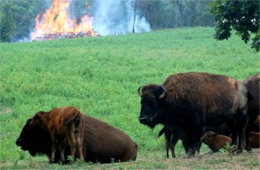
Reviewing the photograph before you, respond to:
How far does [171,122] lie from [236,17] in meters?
2.61

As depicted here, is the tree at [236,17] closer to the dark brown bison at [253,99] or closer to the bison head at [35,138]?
the dark brown bison at [253,99]

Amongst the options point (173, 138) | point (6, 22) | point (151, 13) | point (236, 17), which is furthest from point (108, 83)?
point (151, 13)

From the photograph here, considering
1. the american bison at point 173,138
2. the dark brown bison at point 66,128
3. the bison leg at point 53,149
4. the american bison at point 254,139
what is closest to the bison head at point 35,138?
the dark brown bison at point 66,128

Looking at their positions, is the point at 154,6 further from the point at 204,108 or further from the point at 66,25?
the point at 204,108

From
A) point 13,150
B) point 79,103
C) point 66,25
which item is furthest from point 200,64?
point 66,25

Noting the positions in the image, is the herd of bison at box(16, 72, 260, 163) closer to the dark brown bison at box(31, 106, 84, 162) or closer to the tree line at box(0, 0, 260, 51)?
the dark brown bison at box(31, 106, 84, 162)

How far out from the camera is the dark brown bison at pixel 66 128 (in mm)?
11656

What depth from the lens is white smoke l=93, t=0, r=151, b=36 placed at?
9321 centimetres

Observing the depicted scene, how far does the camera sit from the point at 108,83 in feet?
104

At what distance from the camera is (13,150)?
17.2 meters

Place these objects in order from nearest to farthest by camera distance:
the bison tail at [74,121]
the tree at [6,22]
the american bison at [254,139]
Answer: the bison tail at [74,121]
the american bison at [254,139]
the tree at [6,22]

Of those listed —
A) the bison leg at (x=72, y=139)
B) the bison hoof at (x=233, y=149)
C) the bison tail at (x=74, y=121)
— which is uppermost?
the bison tail at (x=74, y=121)

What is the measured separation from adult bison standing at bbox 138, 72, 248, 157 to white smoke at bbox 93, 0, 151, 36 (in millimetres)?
77100

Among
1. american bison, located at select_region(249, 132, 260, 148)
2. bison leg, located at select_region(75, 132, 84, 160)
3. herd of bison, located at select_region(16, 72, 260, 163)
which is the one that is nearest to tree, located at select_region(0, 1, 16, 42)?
american bison, located at select_region(249, 132, 260, 148)
